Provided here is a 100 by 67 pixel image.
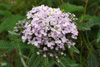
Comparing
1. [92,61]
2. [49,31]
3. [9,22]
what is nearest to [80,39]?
[92,61]

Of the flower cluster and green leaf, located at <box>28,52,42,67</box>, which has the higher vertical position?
the flower cluster

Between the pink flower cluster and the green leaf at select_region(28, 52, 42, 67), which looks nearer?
the pink flower cluster

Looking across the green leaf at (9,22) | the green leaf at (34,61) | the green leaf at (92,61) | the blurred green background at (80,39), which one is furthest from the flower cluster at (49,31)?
the green leaf at (9,22)

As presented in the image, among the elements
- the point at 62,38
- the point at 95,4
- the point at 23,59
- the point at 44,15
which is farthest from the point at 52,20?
the point at 95,4

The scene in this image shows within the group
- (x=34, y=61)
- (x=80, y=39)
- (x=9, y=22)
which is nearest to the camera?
(x=34, y=61)

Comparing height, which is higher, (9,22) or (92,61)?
(9,22)

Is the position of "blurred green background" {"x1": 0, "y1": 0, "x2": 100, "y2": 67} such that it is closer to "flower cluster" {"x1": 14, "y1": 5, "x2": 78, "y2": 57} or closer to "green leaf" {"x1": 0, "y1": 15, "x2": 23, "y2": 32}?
"green leaf" {"x1": 0, "y1": 15, "x2": 23, "y2": 32}

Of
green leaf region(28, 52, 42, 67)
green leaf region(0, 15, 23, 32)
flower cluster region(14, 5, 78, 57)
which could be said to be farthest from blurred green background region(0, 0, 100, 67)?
green leaf region(28, 52, 42, 67)

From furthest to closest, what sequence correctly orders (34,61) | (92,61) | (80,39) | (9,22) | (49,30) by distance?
(9,22) → (80,39) → (92,61) → (34,61) → (49,30)

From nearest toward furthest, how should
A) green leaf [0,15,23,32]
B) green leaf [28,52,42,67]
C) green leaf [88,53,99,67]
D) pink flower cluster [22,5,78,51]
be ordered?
pink flower cluster [22,5,78,51] < green leaf [28,52,42,67] < green leaf [88,53,99,67] < green leaf [0,15,23,32]

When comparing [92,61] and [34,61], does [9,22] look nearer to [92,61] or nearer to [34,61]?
[34,61]
